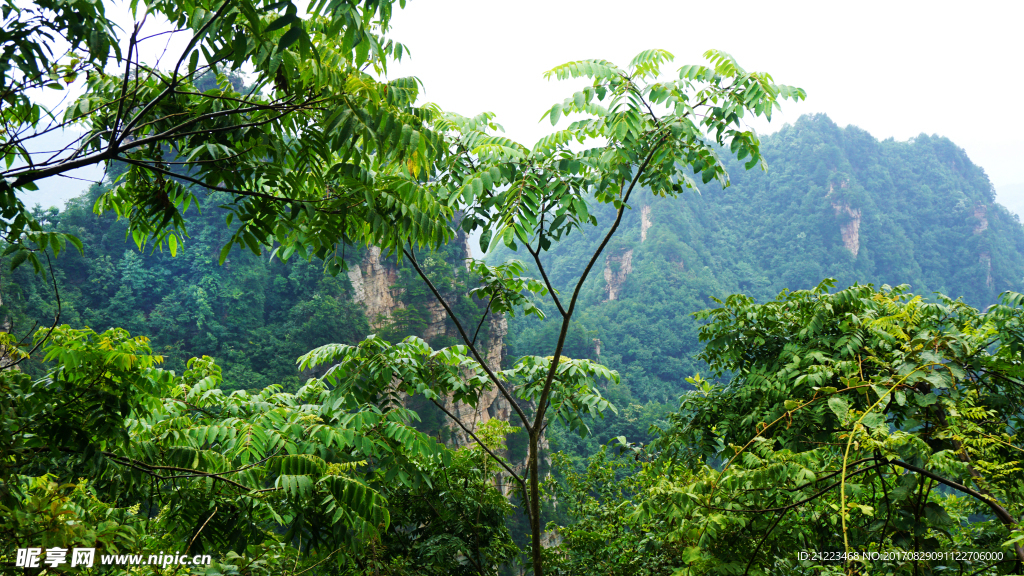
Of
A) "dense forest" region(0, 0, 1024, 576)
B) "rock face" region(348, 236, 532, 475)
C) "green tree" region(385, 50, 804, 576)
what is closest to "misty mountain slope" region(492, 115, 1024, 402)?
"rock face" region(348, 236, 532, 475)

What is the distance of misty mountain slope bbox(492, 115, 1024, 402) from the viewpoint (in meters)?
52.1

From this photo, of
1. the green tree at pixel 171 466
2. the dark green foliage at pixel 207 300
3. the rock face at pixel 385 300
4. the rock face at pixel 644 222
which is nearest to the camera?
the green tree at pixel 171 466

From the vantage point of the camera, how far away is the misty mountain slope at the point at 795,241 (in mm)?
52094

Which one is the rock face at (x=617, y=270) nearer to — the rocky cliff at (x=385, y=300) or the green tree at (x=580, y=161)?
the rocky cliff at (x=385, y=300)

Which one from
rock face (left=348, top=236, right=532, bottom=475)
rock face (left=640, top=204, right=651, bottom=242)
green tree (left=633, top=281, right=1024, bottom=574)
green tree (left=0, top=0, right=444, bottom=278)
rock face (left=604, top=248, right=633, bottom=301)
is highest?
rock face (left=640, top=204, right=651, bottom=242)

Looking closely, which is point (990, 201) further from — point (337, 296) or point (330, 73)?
point (330, 73)

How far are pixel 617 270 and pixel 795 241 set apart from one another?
874 inches

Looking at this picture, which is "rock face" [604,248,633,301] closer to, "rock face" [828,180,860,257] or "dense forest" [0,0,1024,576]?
"rock face" [828,180,860,257]

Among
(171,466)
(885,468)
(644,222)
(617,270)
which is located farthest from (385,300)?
(644,222)

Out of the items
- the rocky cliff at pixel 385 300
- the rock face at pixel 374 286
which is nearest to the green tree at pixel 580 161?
the rocky cliff at pixel 385 300

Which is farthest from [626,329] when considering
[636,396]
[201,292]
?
[201,292]

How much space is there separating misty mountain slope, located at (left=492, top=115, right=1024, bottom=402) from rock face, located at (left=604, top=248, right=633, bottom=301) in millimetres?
126

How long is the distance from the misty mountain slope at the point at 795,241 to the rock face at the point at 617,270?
126 millimetres

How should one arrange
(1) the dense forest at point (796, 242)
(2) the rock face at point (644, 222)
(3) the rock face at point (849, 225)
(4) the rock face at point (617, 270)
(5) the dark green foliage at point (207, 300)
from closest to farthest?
(5) the dark green foliage at point (207, 300)
(1) the dense forest at point (796, 242)
(4) the rock face at point (617, 270)
(2) the rock face at point (644, 222)
(3) the rock face at point (849, 225)
